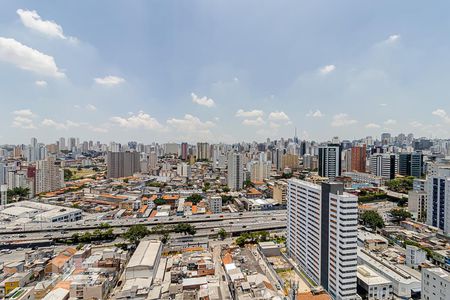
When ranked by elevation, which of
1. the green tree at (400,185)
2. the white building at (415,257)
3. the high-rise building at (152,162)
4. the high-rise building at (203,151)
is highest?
the high-rise building at (203,151)

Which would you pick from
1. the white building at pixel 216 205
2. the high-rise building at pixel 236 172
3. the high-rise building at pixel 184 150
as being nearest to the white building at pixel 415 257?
the white building at pixel 216 205

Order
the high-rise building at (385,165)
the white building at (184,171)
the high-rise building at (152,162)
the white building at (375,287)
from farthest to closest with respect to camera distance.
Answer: the high-rise building at (152,162)
the white building at (184,171)
the high-rise building at (385,165)
the white building at (375,287)

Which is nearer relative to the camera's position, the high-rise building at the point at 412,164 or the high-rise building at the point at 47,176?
the high-rise building at the point at 47,176

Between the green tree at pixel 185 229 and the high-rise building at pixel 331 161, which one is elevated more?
the high-rise building at pixel 331 161

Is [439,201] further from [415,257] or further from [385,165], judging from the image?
A: [385,165]

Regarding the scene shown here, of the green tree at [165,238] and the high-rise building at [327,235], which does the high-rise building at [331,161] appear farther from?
the green tree at [165,238]

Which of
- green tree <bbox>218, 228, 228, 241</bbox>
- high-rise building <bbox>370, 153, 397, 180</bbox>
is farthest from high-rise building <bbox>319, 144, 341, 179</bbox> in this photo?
green tree <bbox>218, 228, 228, 241</bbox>

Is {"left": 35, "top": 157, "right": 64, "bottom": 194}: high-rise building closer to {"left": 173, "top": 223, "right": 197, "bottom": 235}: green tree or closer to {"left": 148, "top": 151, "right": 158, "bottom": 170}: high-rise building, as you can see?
{"left": 148, "top": 151, "right": 158, "bottom": 170}: high-rise building
